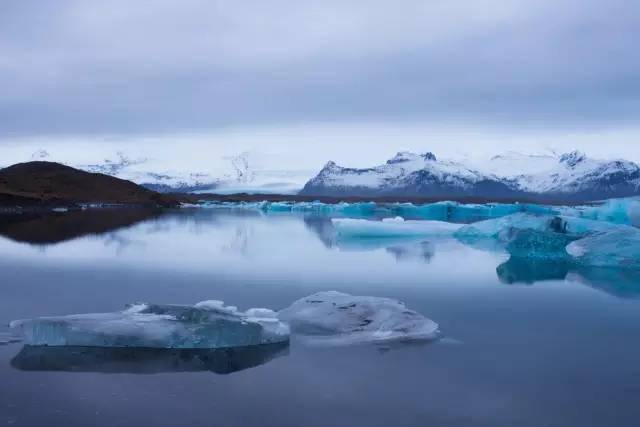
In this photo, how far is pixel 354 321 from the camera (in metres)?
5.24

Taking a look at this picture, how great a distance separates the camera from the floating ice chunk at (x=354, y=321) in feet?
16.1

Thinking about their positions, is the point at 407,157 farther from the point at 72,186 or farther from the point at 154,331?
the point at 154,331

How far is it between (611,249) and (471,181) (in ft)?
436

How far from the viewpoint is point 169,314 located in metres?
4.81

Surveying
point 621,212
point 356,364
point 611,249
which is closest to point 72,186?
point 621,212

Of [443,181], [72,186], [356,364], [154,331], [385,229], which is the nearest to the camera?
[356,364]

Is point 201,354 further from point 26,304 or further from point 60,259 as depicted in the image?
point 60,259

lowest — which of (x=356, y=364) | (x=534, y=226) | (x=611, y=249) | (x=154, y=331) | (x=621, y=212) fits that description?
(x=356, y=364)

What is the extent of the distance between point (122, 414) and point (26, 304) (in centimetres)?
332

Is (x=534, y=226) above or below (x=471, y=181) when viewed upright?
below

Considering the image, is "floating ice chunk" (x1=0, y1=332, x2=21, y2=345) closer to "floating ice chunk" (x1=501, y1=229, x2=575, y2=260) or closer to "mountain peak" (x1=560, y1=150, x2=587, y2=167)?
"floating ice chunk" (x1=501, y1=229, x2=575, y2=260)

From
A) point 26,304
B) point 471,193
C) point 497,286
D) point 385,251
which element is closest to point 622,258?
point 497,286

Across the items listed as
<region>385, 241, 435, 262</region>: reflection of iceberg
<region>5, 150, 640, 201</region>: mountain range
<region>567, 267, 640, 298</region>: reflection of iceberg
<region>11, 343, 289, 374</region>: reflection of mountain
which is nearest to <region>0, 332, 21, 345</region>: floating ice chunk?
<region>11, 343, 289, 374</region>: reflection of mountain

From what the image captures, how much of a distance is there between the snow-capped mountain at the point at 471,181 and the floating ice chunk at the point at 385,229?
374ft
